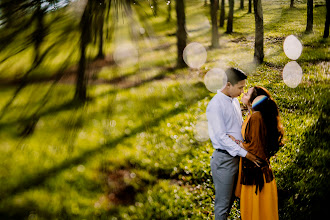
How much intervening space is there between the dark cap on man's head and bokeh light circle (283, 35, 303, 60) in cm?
251

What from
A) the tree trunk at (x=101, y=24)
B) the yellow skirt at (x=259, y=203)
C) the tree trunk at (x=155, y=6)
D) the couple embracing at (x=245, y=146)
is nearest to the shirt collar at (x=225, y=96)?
the couple embracing at (x=245, y=146)

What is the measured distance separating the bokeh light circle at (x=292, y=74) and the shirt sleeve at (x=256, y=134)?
3.20 m

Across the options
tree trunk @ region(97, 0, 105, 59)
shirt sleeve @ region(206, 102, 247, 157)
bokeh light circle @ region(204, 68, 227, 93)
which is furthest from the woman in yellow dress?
tree trunk @ region(97, 0, 105, 59)

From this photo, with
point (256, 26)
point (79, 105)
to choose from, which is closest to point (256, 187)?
point (79, 105)

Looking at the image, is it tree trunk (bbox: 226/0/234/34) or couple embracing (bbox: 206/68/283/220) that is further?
tree trunk (bbox: 226/0/234/34)

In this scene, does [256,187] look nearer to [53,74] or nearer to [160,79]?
[160,79]

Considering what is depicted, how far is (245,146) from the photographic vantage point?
2.20m

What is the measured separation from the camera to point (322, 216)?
10.1 ft

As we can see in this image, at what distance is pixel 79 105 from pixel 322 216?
3551 mm

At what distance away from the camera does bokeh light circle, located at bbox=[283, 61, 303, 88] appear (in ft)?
15.3

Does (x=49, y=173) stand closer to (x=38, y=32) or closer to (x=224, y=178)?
(x=224, y=178)

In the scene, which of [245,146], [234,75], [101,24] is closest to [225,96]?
[234,75]

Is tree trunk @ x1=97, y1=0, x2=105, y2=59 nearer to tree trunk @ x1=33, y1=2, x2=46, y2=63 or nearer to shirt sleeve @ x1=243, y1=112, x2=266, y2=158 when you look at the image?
tree trunk @ x1=33, y1=2, x2=46, y2=63

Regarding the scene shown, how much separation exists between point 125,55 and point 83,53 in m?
0.24
